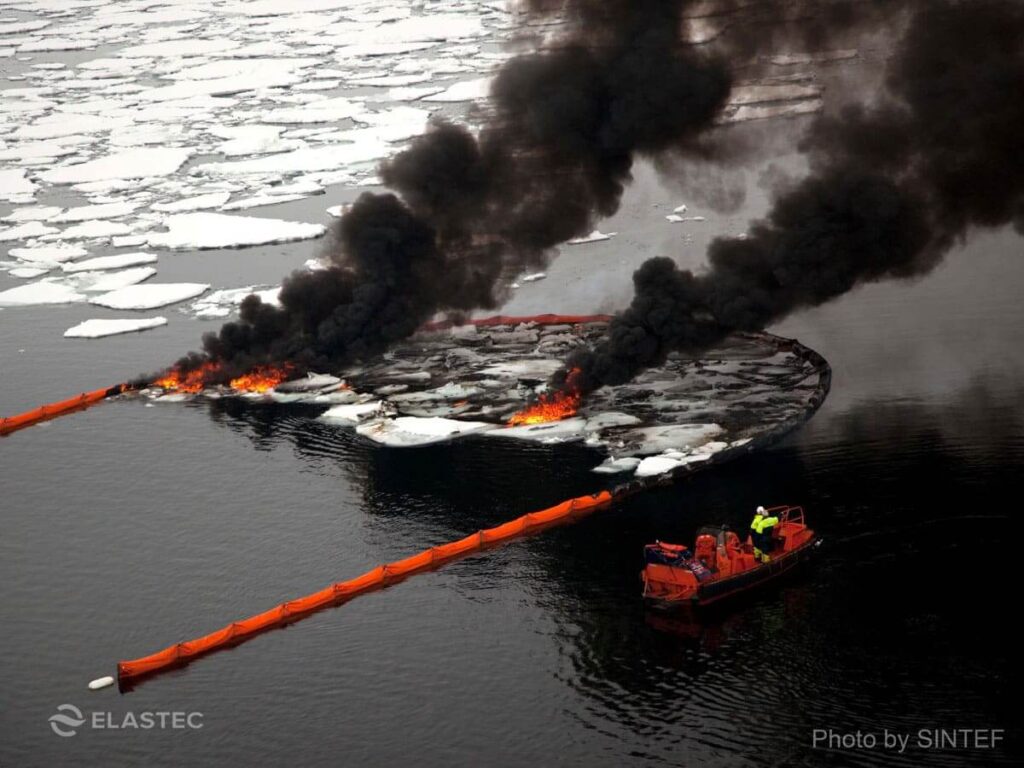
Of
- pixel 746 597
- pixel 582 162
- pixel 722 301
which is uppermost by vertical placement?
pixel 582 162

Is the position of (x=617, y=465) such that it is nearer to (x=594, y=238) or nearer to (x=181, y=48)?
(x=594, y=238)

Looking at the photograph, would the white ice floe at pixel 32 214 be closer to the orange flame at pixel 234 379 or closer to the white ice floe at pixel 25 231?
the white ice floe at pixel 25 231

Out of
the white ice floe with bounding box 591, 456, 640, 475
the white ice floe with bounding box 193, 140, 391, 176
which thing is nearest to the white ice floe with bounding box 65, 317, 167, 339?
the white ice floe with bounding box 193, 140, 391, 176

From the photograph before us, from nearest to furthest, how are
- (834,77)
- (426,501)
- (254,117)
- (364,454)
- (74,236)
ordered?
(426,501) < (364,454) < (834,77) < (74,236) < (254,117)

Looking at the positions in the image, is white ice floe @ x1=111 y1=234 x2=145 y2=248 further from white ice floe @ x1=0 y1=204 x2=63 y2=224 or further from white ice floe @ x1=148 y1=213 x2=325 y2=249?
white ice floe @ x1=0 y1=204 x2=63 y2=224

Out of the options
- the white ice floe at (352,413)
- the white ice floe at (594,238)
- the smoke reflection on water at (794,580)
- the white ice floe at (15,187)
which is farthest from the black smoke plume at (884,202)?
the white ice floe at (15,187)

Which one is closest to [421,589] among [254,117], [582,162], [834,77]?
[582,162]

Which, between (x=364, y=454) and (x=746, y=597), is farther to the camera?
(x=364, y=454)

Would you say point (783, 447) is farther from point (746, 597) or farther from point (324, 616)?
point (324, 616)

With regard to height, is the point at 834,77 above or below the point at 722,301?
above
